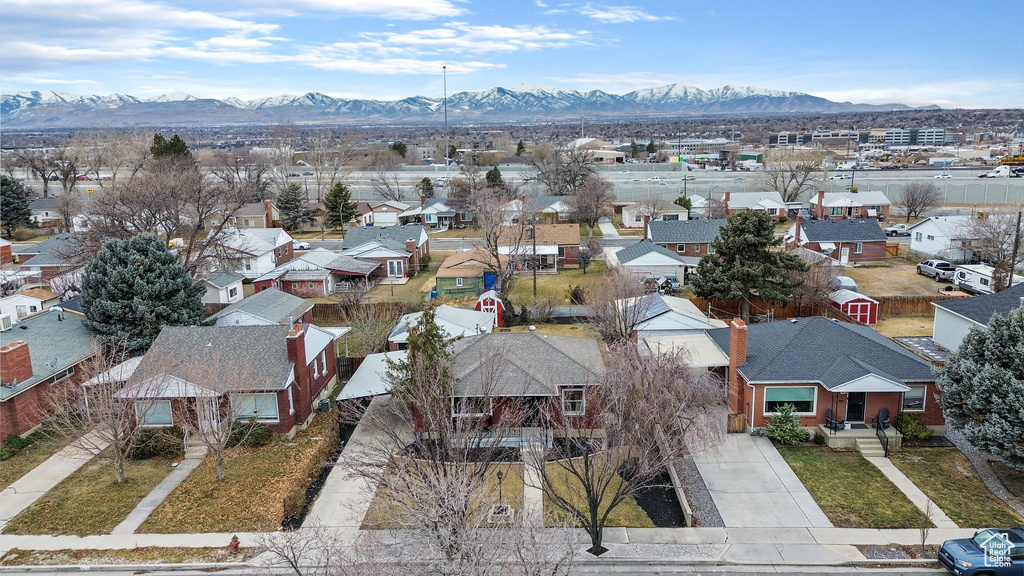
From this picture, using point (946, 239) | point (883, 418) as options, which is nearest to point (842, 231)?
point (946, 239)

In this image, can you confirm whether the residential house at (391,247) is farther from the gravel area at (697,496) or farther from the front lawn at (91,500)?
the gravel area at (697,496)

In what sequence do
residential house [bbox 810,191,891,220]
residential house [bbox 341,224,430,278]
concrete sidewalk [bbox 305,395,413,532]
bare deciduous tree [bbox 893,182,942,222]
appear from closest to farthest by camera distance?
concrete sidewalk [bbox 305,395,413,532], residential house [bbox 341,224,430,278], bare deciduous tree [bbox 893,182,942,222], residential house [bbox 810,191,891,220]

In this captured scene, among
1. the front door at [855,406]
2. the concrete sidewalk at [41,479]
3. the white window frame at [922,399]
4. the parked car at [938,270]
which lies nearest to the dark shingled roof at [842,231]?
the parked car at [938,270]

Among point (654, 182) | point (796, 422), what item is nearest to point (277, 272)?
point (796, 422)

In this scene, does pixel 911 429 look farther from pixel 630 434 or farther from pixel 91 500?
pixel 91 500

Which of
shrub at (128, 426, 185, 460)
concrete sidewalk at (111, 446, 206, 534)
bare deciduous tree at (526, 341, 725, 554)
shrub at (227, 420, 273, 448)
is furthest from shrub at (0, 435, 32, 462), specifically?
bare deciduous tree at (526, 341, 725, 554)

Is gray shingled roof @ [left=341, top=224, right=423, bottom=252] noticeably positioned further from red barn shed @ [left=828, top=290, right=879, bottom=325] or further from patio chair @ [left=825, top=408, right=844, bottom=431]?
patio chair @ [left=825, top=408, right=844, bottom=431]

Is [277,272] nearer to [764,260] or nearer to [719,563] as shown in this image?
[764,260]

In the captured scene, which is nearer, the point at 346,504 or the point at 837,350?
the point at 346,504
